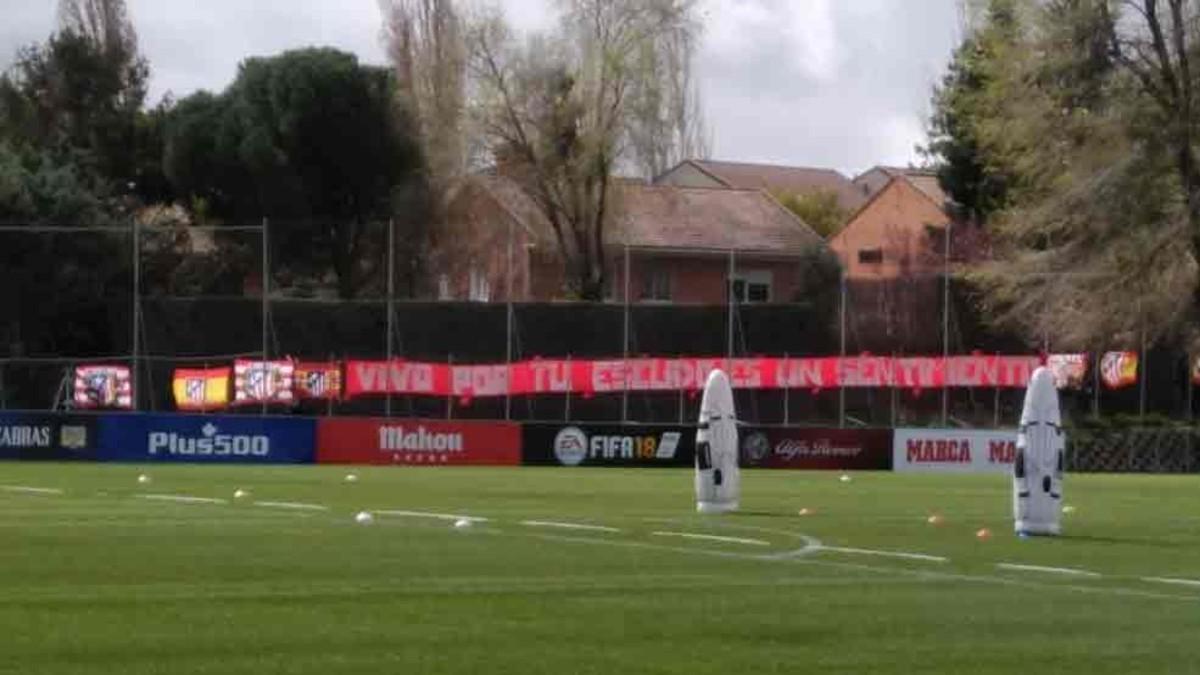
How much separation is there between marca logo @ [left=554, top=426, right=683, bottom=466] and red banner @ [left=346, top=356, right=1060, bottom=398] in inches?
234

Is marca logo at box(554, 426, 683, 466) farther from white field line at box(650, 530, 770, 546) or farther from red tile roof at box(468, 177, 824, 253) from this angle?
white field line at box(650, 530, 770, 546)

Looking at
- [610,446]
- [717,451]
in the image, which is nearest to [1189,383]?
[610,446]

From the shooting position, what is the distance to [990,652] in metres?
13.3

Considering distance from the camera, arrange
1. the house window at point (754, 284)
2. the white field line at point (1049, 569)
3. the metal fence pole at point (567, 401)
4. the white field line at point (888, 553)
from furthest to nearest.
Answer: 1. the house window at point (754, 284)
2. the metal fence pole at point (567, 401)
3. the white field line at point (888, 553)
4. the white field line at point (1049, 569)

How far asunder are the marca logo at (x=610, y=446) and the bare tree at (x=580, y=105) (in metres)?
21.9

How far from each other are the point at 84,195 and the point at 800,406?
2195 cm

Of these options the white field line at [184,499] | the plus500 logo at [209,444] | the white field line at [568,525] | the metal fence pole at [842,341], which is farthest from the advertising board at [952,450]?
the white field line at [568,525]

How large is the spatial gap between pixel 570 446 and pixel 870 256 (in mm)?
43863

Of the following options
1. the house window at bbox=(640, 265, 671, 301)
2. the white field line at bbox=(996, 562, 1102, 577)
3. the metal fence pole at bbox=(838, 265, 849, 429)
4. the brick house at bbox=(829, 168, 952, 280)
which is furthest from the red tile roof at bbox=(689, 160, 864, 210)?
the white field line at bbox=(996, 562, 1102, 577)

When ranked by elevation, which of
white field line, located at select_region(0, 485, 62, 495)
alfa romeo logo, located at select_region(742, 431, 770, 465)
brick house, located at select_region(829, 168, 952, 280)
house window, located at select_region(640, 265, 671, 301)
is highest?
brick house, located at select_region(829, 168, 952, 280)

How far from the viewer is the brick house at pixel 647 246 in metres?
74.7

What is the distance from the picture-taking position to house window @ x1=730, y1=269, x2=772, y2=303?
Result: 275 ft

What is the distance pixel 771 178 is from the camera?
133375mm

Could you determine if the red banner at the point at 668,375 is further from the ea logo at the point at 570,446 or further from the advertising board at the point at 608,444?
the ea logo at the point at 570,446
